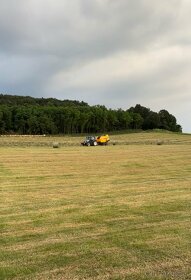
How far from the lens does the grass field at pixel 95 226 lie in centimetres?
759

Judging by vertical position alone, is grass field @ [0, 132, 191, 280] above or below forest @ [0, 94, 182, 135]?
below

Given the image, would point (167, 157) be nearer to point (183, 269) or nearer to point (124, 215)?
point (124, 215)

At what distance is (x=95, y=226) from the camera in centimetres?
1060

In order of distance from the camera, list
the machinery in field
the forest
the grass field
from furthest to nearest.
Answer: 1. the forest
2. the machinery in field
3. the grass field

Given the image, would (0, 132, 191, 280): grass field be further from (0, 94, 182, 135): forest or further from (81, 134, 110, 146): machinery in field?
(0, 94, 182, 135): forest

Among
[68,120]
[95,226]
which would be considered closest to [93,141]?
[95,226]

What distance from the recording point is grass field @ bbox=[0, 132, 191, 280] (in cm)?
759

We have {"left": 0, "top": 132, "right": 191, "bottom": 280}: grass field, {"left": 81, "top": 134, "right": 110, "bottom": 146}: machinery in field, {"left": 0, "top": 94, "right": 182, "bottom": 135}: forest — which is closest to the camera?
{"left": 0, "top": 132, "right": 191, "bottom": 280}: grass field

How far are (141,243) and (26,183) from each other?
10250 millimetres

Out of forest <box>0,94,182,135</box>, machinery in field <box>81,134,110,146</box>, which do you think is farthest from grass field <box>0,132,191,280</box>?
forest <box>0,94,182,135</box>

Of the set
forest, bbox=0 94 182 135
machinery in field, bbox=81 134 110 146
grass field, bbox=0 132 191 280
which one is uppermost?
forest, bbox=0 94 182 135

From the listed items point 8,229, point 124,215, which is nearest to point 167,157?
point 124,215

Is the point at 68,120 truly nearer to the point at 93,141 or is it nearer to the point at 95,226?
the point at 93,141

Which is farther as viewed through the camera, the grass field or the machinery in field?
the machinery in field
